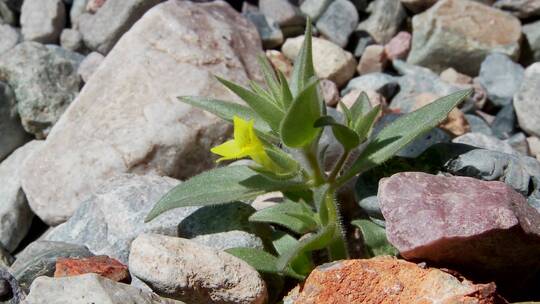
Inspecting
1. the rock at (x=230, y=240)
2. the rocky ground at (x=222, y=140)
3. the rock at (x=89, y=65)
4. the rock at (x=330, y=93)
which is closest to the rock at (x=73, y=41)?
the rocky ground at (x=222, y=140)

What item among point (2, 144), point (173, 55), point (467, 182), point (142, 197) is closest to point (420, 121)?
point (467, 182)

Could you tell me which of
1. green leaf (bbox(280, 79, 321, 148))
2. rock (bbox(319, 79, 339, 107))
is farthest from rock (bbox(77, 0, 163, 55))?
green leaf (bbox(280, 79, 321, 148))

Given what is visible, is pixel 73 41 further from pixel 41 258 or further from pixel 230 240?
pixel 230 240

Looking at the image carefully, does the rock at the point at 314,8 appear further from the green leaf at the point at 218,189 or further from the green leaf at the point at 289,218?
the green leaf at the point at 289,218

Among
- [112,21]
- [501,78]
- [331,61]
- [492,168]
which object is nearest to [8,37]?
[112,21]

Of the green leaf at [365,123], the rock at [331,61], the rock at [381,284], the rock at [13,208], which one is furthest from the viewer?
the rock at [331,61]

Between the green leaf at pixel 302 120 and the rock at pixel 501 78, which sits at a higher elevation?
the green leaf at pixel 302 120

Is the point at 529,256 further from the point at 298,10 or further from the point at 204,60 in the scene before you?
the point at 298,10
